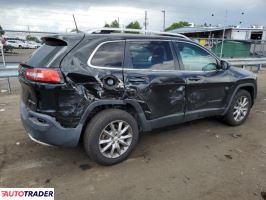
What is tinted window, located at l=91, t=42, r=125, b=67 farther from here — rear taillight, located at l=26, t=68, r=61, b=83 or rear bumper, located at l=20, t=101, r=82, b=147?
rear bumper, located at l=20, t=101, r=82, b=147

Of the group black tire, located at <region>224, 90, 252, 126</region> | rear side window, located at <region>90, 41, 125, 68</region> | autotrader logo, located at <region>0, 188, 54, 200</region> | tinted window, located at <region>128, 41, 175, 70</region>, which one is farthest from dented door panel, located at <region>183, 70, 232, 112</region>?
autotrader logo, located at <region>0, 188, 54, 200</region>

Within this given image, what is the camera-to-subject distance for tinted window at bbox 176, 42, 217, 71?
14.1 ft

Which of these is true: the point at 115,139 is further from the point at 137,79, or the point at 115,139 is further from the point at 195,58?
the point at 195,58

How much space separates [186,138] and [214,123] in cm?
116

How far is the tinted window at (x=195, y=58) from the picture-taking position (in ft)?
14.1

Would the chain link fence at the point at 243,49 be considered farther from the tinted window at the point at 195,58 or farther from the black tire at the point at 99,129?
the black tire at the point at 99,129

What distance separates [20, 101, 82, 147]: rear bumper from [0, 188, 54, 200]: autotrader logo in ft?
1.92

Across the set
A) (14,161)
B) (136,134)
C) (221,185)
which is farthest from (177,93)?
(14,161)

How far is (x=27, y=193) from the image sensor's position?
3.07 metres

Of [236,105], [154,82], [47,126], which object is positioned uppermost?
[154,82]

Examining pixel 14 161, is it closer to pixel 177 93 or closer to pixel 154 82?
pixel 154 82

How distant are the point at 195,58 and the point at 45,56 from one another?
248cm

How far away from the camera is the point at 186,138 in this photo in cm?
473

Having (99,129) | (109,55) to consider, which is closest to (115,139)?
(99,129)
